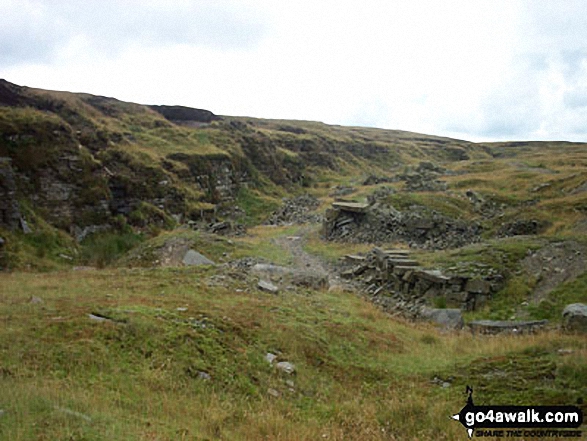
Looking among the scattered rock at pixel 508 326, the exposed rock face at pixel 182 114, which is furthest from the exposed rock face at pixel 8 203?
the exposed rock face at pixel 182 114

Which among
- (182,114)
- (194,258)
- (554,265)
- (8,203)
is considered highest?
(182,114)

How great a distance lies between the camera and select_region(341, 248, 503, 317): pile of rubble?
1590cm

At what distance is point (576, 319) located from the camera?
36.7 ft

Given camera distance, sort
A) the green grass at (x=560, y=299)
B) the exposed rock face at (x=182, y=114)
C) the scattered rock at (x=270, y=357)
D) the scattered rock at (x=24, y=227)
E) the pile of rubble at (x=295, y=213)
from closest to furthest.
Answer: the scattered rock at (x=270, y=357) < the green grass at (x=560, y=299) < the scattered rock at (x=24, y=227) < the pile of rubble at (x=295, y=213) < the exposed rock face at (x=182, y=114)

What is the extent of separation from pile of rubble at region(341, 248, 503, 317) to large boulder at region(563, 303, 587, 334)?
13.7ft

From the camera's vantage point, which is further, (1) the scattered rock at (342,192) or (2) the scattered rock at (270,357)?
(1) the scattered rock at (342,192)

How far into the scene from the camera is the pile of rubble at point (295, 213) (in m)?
37.6

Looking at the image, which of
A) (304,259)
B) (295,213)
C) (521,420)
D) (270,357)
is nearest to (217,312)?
(270,357)

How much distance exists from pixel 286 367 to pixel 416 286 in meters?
9.92

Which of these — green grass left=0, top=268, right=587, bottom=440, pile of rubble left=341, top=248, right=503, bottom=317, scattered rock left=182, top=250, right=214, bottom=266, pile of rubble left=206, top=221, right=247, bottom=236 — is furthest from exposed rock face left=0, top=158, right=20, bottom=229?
pile of rubble left=341, top=248, right=503, bottom=317

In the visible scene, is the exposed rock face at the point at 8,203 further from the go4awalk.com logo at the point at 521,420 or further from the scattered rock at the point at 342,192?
the scattered rock at the point at 342,192

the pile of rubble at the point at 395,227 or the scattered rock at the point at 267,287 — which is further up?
the pile of rubble at the point at 395,227

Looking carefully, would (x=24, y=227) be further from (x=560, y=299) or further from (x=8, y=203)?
(x=560, y=299)

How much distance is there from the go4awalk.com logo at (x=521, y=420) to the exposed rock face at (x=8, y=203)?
1921cm
